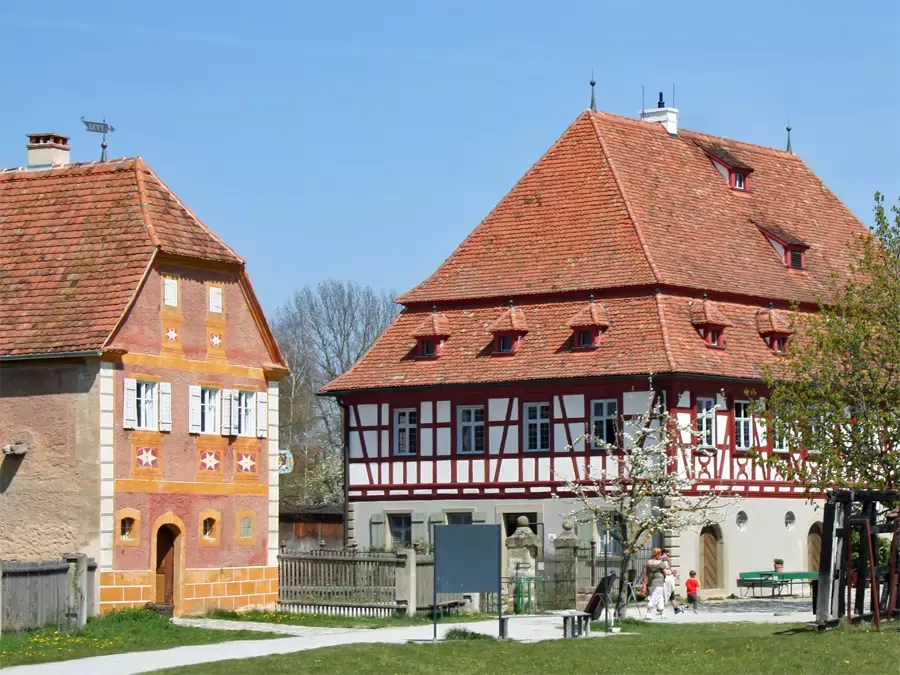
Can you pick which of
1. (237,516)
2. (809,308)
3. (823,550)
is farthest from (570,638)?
(809,308)

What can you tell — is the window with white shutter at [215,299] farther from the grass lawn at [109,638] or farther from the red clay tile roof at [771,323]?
the red clay tile roof at [771,323]

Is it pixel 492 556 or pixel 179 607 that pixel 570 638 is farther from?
pixel 179 607

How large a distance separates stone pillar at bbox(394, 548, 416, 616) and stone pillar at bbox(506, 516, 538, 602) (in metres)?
Answer: 3.80

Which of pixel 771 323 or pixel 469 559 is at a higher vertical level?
pixel 771 323

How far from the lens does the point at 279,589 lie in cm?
4556

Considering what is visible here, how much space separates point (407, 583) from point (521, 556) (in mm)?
4914

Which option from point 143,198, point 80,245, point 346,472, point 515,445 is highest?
point 143,198

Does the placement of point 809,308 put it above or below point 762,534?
above

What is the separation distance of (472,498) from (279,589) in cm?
1203

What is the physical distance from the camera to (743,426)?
5559 cm

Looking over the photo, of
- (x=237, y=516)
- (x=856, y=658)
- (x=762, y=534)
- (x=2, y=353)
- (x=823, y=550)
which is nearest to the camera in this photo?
(x=856, y=658)

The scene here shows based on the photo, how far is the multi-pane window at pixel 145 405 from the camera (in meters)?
41.8

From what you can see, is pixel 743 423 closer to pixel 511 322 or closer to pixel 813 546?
pixel 813 546

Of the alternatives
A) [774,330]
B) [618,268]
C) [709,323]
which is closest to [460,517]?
[618,268]
